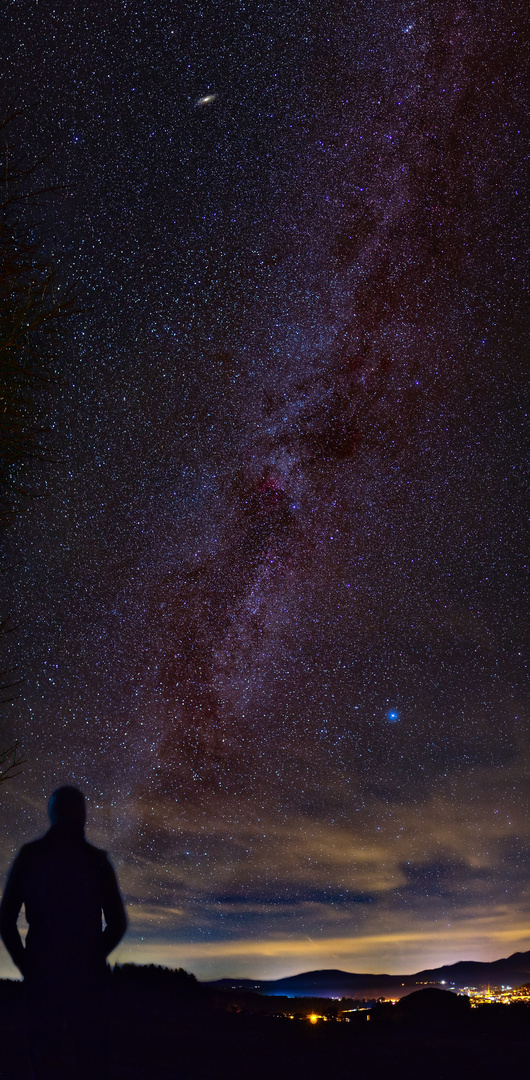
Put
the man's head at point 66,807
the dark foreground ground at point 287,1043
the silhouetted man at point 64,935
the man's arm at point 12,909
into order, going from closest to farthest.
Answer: the silhouetted man at point 64,935, the man's arm at point 12,909, the man's head at point 66,807, the dark foreground ground at point 287,1043

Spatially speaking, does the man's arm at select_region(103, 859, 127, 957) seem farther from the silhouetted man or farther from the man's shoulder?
the man's shoulder

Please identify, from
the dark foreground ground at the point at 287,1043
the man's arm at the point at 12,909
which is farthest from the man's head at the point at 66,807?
the dark foreground ground at the point at 287,1043

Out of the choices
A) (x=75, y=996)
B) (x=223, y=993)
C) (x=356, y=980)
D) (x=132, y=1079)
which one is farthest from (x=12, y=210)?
(x=356, y=980)

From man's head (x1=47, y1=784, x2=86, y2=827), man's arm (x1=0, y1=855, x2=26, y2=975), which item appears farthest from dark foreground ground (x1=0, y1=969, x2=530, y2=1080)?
man's head (x1=47, y1=784, x2=86, y2=827)

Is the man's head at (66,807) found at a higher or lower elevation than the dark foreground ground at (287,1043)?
higher

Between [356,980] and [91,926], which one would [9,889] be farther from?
[356,980]

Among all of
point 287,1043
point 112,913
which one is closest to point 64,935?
point 112,913

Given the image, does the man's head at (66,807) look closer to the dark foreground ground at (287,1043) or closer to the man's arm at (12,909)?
the man's arm at (12,909)
